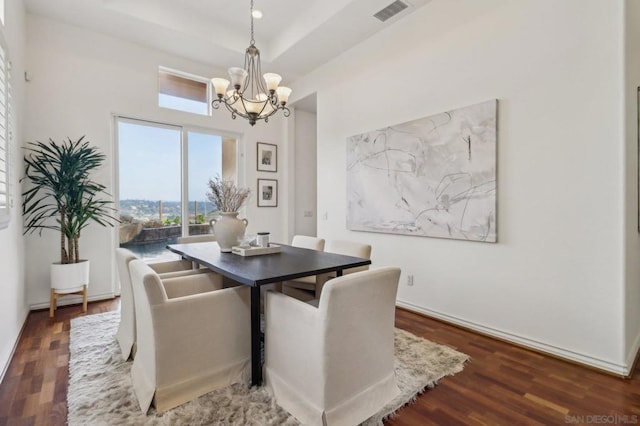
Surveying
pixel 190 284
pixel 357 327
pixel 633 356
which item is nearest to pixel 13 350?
pixel 190 284

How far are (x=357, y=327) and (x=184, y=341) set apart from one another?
97 centimetres

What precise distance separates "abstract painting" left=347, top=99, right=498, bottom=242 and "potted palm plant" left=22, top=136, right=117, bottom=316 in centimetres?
Answer: 302

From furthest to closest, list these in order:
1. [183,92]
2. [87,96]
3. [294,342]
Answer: [183,92], [87,96], [294,342]

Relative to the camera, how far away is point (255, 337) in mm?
1914

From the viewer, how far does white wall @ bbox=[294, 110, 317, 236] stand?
5.59 metres

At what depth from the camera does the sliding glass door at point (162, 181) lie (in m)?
4.06

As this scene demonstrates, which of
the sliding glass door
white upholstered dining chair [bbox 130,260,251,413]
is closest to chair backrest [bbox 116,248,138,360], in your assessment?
white upholstered dining chair [bbox 130,260,251,413]

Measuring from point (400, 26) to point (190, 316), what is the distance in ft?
11.3

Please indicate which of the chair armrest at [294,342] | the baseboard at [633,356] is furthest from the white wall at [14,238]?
the baseboard at [633,356]

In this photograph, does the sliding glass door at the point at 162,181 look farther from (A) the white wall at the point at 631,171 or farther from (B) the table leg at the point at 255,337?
(A) the white wall at the point at 631,171

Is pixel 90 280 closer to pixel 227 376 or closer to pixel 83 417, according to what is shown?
pixel 83 417

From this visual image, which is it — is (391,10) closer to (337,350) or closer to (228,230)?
(228,230)

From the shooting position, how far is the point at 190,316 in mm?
1757

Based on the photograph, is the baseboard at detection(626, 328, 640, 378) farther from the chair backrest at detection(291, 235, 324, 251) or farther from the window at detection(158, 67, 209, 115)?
the window at detection(158, 67, 209, 115)
